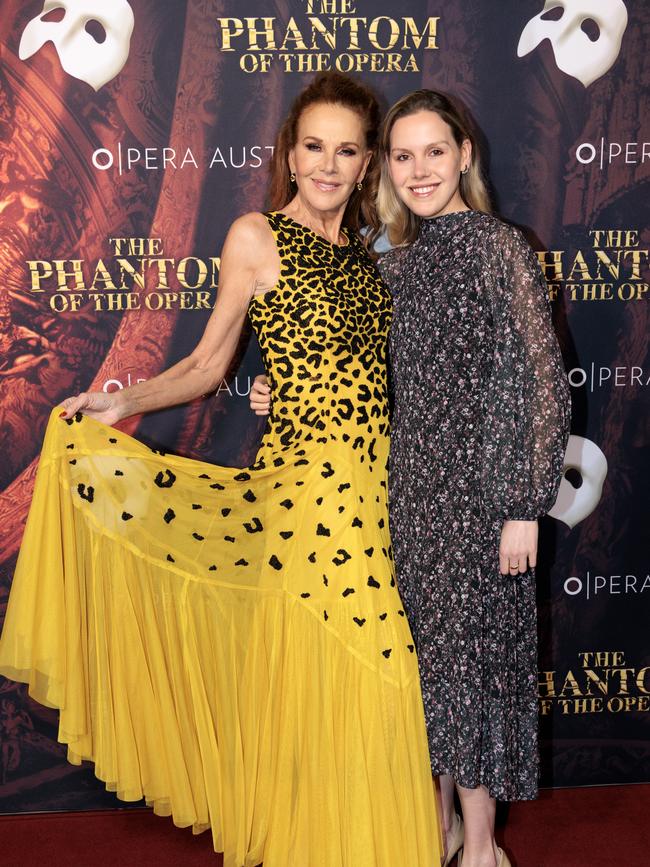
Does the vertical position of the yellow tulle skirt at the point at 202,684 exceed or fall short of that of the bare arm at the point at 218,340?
it falls short

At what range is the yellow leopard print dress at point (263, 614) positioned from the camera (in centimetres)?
242

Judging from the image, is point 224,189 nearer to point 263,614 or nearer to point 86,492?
point 86,492

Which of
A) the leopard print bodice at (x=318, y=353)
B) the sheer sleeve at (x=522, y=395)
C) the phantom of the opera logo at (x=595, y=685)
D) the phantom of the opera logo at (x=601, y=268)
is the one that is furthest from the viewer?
the phantom of the opera logo at (x=595, y=685)

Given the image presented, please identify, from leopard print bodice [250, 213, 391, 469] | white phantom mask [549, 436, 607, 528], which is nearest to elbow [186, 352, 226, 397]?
leopard print bodice [250, 213, 391, 469]

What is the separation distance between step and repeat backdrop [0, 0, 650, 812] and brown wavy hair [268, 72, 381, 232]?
22cm

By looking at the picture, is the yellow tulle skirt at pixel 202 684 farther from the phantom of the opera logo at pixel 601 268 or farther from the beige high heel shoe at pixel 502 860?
the phantom of the opera logo at pixel 601 268

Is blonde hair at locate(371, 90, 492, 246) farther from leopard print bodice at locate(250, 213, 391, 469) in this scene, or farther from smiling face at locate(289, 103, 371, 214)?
leopard print bodice at locate(250, 213, 391, 469)

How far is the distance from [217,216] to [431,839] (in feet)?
6.43

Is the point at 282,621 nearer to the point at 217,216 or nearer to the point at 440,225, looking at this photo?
the point at 440,225

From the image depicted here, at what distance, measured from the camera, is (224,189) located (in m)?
3.04

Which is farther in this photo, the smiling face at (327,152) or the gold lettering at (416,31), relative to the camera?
the gold lettering at (416,31)

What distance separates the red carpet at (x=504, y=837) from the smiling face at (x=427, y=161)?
1.99 m

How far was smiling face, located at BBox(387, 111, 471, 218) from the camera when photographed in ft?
8.33

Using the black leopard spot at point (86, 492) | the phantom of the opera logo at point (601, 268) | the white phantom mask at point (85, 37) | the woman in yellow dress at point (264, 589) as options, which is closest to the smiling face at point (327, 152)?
the woman in yellow dress at point (264, 589)
